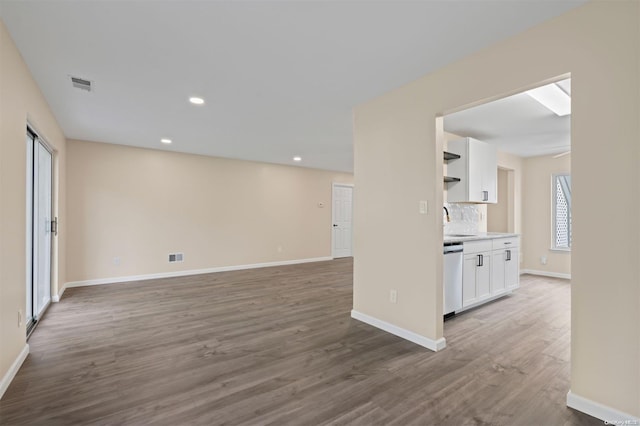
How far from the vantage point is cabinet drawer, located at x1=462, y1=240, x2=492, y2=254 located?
3648mm

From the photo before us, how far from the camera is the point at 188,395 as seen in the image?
79.4 inches

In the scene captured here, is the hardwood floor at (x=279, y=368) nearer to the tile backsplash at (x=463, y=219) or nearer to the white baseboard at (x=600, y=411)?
the white baseboard at (x=600, y=411)

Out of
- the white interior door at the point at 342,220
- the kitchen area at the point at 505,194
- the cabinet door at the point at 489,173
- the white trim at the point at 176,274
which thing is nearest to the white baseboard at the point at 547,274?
the kitchen area at the point at 505,194

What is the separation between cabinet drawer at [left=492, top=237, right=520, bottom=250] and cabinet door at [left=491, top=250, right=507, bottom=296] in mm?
71

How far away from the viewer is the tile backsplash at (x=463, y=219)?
4535 millimetres

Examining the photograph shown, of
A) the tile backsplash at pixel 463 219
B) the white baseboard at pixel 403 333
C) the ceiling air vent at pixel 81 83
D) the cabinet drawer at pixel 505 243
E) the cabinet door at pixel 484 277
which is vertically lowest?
the white baseboard at pixel 403 333

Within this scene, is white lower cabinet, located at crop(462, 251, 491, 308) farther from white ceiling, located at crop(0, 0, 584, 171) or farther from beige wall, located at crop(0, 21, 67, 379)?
beige wall, located at crop(0, 21, 67, 379)

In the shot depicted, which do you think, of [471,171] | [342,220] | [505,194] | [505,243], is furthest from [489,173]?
[342,220]

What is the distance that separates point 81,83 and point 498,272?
214 inches

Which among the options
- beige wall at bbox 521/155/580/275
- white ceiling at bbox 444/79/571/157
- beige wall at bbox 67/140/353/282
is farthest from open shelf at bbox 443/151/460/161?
beige wall at bbox 67/140/353/282

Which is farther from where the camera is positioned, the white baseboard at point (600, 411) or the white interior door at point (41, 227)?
Result: the white interior door at point (41, 227)

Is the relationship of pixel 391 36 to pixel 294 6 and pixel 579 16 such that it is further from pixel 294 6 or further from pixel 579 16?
pixel 579 16

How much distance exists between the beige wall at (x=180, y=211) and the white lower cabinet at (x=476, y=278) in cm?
457

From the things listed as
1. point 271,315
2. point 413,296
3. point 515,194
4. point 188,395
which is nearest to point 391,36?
point 413,296
